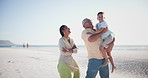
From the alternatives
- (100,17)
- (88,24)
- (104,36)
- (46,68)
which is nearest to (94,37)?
(104,36)

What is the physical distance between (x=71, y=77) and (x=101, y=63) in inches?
29.7

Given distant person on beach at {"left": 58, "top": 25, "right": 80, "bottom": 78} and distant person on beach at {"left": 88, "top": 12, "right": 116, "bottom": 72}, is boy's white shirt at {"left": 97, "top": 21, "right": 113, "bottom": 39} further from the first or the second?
distant person on beach at {"left": 58, "top": 25, "right": 80, "bottom": 78}

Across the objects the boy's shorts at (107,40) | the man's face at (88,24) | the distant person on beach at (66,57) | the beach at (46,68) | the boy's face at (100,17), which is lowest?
the beach at (46,68)

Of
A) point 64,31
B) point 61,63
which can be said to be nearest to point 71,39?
point 64,31

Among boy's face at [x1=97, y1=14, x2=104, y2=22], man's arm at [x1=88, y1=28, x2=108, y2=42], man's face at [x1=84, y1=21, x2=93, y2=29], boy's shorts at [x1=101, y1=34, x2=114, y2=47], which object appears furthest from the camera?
boy's face at [x1=97, y1=14, x2=104, y2=22]

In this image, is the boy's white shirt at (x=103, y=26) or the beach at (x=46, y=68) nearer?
the boy's white shirt at (x=103, y=26)

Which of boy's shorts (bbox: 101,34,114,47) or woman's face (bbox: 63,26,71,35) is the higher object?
woman's face (bbox: 63,26,71,35)

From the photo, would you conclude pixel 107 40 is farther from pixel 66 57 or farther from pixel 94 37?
pixel 66 57

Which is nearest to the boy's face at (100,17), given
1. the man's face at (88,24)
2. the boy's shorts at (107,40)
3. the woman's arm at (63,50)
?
the man's face at (88,24)

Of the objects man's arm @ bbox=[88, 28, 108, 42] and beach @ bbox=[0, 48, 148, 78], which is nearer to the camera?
man's arm @ bbox=[88, 28, 108, 42]

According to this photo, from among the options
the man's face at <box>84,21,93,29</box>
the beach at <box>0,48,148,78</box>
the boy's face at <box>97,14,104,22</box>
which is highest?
the boy's face at <box>97,14,104,22</box>

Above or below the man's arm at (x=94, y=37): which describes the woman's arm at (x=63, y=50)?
below

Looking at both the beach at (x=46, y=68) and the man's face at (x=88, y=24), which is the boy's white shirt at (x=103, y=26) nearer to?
the man's face at (x=88, y=24)

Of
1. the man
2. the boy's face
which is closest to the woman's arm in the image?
the man
